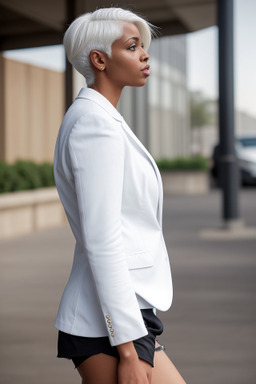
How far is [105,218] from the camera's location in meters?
1.91

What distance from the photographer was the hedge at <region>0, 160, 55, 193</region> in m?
13.4

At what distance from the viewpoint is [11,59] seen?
20906mm

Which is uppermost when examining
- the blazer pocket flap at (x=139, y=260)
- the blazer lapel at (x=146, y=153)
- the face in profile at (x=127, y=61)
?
the face in profile at (x=127, y=61)

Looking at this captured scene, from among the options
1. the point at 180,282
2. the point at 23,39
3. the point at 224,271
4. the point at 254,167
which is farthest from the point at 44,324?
the point at 254,167

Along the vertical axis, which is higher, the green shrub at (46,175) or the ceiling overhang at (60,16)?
the ceiling overhang at (60,16)

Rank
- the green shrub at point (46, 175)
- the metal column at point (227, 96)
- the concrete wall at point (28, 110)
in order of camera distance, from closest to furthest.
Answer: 1. the metal column at point (227, 96)
2. the green shrub at point (46, 175)
3. the concrete wall at point (28, 110)

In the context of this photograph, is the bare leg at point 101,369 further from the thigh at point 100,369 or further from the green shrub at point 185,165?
the green shrub at point 185,165

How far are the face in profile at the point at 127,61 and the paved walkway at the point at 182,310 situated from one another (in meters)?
2.69

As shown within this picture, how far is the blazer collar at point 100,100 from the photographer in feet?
6.61

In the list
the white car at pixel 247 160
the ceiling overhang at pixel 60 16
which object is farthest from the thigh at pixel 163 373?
the white car at pixel 247 160

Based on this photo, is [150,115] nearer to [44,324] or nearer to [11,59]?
[11,59]

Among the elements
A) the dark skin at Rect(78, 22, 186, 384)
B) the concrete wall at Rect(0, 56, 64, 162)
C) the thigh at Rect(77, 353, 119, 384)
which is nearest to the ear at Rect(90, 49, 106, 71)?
the dark skin at Rect(78, 22, 186, 384)

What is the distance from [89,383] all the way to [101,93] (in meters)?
0.82

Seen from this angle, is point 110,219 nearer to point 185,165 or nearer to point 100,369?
point 100,369
